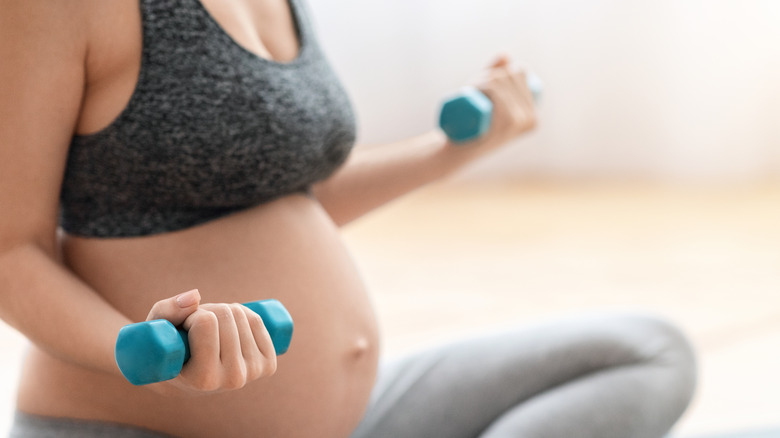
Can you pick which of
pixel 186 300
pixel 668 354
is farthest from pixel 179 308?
pixel 668 354

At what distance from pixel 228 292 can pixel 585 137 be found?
7.53 feet

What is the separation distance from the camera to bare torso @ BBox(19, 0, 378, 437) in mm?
594

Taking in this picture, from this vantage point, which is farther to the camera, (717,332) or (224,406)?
(717,332)

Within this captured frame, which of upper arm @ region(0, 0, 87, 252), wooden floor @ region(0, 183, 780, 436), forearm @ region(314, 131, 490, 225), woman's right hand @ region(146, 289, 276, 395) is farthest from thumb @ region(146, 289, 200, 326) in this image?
wooden floor @ region(0, 183, 780, 436)

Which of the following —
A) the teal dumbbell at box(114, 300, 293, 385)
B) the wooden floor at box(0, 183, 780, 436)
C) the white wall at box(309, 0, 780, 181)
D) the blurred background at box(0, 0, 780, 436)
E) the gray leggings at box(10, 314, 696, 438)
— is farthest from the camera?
the white wall at box(309, 0, 780, 181)

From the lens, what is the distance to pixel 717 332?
161 centimetres

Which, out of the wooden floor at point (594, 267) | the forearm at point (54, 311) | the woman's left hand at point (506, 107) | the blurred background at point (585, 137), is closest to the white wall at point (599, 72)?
the blurred background at point (585, 137)

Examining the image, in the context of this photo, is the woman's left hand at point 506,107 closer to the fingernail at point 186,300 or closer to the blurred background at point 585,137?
the fingernail at point 186,300

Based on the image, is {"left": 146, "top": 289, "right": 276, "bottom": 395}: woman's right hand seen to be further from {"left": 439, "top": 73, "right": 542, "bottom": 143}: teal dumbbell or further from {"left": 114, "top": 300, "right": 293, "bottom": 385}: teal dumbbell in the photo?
{"left": 439, "top": 73, "right": 542, "bottom": 143}: teal dumbbell

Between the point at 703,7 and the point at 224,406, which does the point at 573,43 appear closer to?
the point at 703,7

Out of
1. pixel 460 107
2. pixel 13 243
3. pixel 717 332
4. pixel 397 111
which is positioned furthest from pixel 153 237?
pixel 397 111

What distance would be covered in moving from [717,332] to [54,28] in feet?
4.64

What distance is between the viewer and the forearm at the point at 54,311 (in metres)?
0.52

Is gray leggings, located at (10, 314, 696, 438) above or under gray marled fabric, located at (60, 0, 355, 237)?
under
